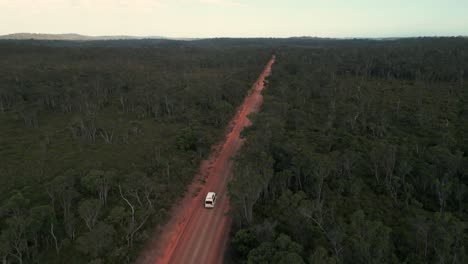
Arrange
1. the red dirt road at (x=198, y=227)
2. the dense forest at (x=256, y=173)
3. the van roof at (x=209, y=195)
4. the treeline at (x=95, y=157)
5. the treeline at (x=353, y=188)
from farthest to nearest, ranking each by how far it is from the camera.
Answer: the van roof at (x=209, y=195) < the treeline at (x=95, y=157) < the red dirt road at (x=198, y=227) < the dense forest at (x=256, y=173) < the treeline at (x=353, y=188)

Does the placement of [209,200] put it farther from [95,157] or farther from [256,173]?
[95,157]

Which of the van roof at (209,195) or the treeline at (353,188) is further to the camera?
the van roof at (209,195)

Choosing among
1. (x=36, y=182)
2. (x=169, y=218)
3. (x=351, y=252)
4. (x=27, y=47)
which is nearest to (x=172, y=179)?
(x=169, y=218)

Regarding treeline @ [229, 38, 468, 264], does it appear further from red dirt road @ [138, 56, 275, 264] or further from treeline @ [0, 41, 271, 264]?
treeline @ [0, 41, 271, 264]

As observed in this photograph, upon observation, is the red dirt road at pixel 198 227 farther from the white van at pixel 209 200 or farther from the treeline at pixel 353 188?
the treeline at pixel 353 188

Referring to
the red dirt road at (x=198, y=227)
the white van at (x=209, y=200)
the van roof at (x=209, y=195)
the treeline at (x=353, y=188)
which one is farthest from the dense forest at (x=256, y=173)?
the white van at (x=209, y=200)

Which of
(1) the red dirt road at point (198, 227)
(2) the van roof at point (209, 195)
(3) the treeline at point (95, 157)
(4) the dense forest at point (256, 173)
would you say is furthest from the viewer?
(2) the van roof at point (209, 195)

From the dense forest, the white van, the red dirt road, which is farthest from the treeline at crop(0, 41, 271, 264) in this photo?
the white van
